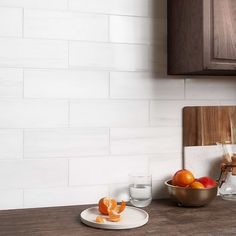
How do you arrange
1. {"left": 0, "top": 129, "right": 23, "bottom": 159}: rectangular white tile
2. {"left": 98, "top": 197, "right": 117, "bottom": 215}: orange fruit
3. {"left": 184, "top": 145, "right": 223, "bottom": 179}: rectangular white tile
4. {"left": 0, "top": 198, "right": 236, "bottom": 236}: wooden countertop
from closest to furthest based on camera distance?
1. {"left": 0, "top": 198, "right": 236, "bottom": 236}: wooden countertop
2. {"left": 98, "top": 197, "right": 117, "bottom": 215}: orange fruit
3. {"left": 0, "top": 129, "right": 23, "bottom": 159}: rectangular white tile
4. {"left": 184, "top": 145, "right": 223, "bottom": 179}: rectangular white tile

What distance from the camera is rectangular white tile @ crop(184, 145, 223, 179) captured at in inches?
72.9

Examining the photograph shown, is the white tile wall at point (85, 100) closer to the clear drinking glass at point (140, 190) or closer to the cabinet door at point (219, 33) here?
the clear drinking glass at point (140, 190)

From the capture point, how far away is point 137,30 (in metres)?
1.77

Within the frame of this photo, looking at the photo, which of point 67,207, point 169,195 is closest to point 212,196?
point 169,195

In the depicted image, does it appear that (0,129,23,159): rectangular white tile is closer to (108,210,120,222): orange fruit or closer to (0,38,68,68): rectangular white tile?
(0,38,68,68): rectangular white tile

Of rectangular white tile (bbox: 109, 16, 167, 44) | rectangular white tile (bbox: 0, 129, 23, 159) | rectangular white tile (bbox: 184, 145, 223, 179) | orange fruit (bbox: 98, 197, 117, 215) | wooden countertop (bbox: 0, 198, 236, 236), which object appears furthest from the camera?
rectangular white tile (bbox: 184, 145, 223, 179)

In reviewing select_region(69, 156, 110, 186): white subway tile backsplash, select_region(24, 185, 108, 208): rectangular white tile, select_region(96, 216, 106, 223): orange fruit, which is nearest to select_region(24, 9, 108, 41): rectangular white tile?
select_region(69, 156, 110, 186): white subway tile backsplash

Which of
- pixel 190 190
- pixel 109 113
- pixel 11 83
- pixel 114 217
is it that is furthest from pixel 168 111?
pixel 11 83

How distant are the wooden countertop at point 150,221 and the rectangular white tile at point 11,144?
0.23m

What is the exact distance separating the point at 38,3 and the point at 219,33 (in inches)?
28.9

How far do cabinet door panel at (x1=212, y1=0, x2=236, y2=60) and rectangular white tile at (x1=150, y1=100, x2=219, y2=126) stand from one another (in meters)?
0.35

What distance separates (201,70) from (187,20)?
23 cm

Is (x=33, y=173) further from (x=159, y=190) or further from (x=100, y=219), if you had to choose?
(x=159, y=190)

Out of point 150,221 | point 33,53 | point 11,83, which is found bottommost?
point 150,221
